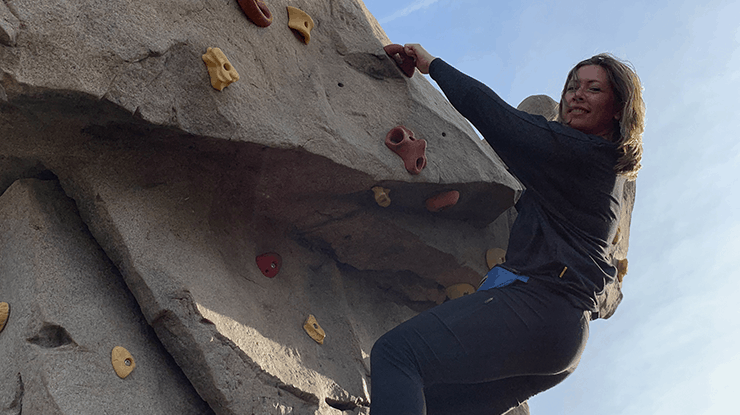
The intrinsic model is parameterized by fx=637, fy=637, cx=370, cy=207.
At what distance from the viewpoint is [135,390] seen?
2422mm

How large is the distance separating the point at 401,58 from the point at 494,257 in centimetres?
123

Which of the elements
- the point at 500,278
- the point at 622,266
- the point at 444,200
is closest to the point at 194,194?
the point at 444,200

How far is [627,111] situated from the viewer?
8.13ft

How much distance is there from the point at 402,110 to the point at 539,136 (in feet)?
3.11

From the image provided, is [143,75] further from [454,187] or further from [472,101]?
[454,187]

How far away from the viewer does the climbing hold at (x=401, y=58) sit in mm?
3279

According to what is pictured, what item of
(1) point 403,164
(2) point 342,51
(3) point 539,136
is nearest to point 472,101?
(3) point 539,136

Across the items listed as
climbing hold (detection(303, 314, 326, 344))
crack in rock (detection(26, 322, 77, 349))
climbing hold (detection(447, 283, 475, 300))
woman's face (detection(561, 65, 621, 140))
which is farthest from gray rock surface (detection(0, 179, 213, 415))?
woman's face (detection(561, 65, 621, 140))

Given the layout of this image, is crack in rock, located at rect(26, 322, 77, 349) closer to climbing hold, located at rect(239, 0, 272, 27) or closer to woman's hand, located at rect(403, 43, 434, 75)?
climbing hold, located at rect(239, 0, 272, 27)

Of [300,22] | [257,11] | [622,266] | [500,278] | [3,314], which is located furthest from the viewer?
[622,266]

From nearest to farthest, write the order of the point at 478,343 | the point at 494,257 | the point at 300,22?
the point at 478,343
the point at 300,22
the point at 494,257

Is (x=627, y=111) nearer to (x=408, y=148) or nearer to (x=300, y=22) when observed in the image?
(x=408, y=148)

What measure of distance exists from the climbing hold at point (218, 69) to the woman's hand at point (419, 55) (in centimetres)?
99

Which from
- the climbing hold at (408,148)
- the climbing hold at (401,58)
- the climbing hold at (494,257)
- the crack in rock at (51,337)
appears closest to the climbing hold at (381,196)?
the climbing hold at (408,148)
